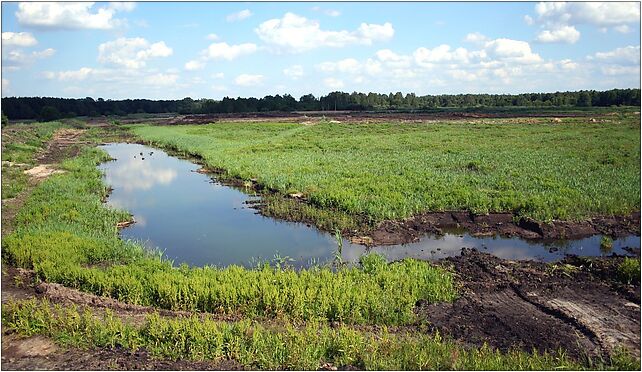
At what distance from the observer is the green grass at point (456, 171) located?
49.8ft

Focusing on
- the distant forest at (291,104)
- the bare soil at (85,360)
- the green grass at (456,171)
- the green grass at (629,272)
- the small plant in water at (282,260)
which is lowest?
the small plant in water at (282,260)

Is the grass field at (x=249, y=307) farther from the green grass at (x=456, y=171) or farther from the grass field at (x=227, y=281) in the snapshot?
the green grass at (x=456, y=171)

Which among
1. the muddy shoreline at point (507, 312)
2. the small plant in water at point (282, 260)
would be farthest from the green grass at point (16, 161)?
the small plant in water at point (282, 260)

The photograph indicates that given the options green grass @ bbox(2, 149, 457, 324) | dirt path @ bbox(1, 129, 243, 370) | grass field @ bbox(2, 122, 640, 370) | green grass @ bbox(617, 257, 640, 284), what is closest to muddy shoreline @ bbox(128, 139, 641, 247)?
grass field @ bbox(2, 122, 640, 370)

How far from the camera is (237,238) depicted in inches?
565

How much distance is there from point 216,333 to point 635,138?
3224cm

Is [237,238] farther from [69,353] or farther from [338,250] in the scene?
[69,353]

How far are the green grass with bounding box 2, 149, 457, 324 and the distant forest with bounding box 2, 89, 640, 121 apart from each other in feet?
263

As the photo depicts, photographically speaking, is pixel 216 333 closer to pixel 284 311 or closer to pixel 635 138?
pixel 284 311

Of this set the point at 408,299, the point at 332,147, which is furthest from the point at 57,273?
the point at 332,147

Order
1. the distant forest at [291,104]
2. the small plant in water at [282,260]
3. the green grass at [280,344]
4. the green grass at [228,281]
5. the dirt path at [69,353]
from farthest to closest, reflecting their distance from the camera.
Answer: the distant forest at [291,104]
the small plant in water at [282,260]
the green grass at [228,281]
the dirt path at [69,353]
the green grass at [280,344]

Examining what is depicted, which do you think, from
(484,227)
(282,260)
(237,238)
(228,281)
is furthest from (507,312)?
(237,238)

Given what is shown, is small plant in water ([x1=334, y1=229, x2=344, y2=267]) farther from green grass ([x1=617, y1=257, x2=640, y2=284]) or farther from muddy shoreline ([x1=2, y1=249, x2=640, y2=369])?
green grass ([x1=617, y1=257, x2=640, y2=284])

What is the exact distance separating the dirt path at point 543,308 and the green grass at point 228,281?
24.2 inches
